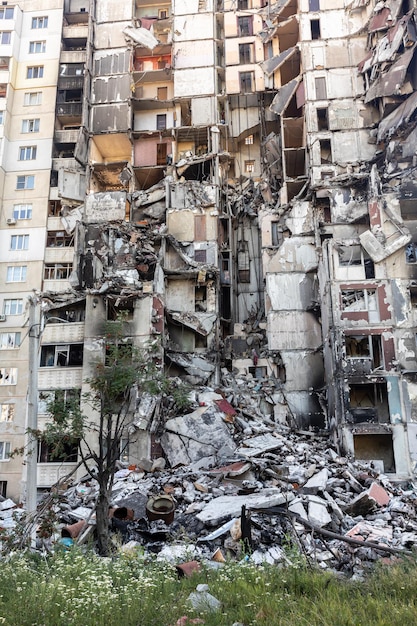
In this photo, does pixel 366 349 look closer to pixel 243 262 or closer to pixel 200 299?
pixel 200 299

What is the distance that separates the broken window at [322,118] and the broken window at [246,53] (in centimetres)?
849

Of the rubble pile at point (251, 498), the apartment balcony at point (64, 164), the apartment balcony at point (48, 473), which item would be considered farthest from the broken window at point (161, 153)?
the apartment balcony at point (48, 473)

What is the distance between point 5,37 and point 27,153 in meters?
11.0

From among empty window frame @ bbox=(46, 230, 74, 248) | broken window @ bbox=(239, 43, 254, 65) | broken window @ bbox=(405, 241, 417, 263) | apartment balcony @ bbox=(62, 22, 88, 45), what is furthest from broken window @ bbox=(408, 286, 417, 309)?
apartment balcony @ bbox=(62, 22, 88, 45)

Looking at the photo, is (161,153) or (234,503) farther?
(161,153)

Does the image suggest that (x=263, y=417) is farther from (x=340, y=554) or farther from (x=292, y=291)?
(x=340, y=554)

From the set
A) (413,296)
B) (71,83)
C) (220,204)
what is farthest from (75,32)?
(413,296)

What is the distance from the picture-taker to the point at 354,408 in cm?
2673

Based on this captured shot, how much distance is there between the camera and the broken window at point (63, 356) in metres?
29.5

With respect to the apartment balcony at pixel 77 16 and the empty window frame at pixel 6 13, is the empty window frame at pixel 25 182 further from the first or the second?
the apartment balcony at pixel 77 16

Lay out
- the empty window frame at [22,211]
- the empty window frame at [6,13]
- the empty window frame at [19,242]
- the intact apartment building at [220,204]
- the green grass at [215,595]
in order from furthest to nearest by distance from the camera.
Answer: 1. the empty window frame at [6,13]
2. the empty window frame at [22,211]
3. the empty window frame at [19,242]
4. the intact apartment building at [220,204]
5. the green grass at [215,595]

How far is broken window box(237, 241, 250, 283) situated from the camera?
40.2m

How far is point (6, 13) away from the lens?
43.5 meters

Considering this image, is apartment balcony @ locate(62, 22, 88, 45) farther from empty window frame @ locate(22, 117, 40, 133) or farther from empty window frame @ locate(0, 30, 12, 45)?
empty window frame @ locate(22, 117, 40, 133)
